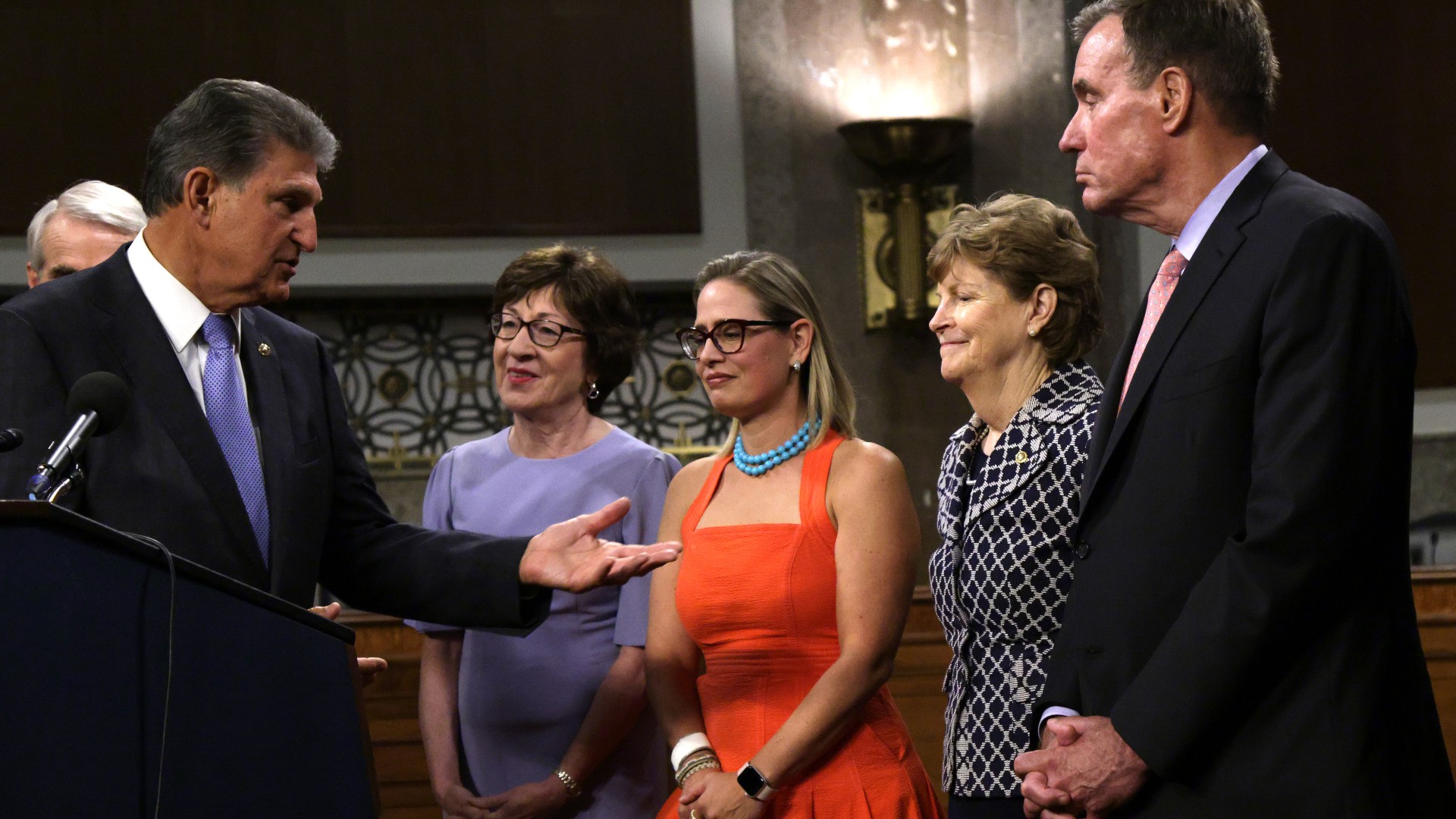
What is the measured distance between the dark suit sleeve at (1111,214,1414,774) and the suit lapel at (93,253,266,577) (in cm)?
122

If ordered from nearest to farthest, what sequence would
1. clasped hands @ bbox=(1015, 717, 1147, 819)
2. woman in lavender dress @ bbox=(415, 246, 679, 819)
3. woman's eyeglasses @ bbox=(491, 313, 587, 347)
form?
clasped hands @ bbox=(1015, 717, 1147, 819) → woman in lavender dress @ bbox=(415, 246, 679, 819) → woman's eyeglasses @ bbox=(491, 313, 587, 347)

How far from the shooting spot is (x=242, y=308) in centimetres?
234

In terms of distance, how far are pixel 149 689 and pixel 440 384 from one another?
4201 millimetres

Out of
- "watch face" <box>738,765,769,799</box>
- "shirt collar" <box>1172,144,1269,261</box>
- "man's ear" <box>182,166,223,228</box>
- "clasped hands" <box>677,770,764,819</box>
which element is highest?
"man's ear" <box>182,166,223,228</box>

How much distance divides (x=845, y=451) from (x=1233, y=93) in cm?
93

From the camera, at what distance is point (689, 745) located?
246 cm

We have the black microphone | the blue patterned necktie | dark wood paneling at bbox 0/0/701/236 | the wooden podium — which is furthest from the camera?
dark wood paneling at bbox 0/0/701/236

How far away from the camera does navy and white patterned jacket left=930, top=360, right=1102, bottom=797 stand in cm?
218

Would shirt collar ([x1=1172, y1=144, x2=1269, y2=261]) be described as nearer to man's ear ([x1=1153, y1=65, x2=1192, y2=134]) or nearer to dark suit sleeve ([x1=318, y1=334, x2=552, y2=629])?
man's ear ([x1=1153, y1=65, x2=1192, y2=134])

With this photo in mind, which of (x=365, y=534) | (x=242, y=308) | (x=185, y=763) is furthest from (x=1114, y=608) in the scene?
(x=242, y=308)

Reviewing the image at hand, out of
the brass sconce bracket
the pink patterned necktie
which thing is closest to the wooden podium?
the pink patterned necktie

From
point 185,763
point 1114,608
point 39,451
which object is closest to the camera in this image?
point 185,763

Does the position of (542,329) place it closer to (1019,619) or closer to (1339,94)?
(1019,619)

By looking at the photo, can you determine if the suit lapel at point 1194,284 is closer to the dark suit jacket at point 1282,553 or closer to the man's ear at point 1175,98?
the dark suit jacket at point 1282,553
